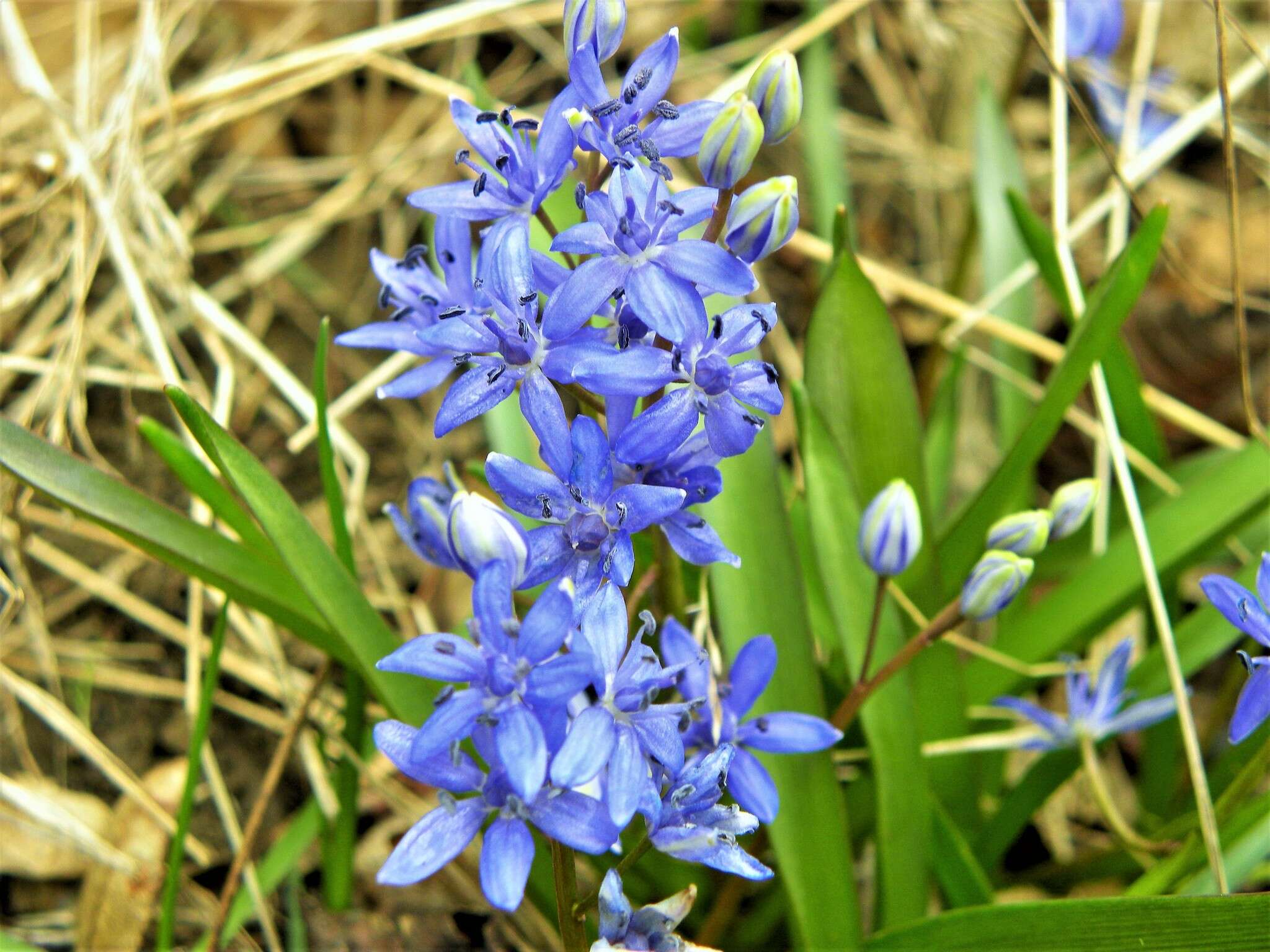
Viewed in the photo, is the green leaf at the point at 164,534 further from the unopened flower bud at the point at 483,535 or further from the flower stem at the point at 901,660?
the flower stem at the point at 901,660

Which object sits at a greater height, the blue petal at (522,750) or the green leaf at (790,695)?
the blue petal at (522,750)

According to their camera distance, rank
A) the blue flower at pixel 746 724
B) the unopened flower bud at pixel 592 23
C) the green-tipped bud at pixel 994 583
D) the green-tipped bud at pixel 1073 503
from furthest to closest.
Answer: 1. the green-tipped bud at pixel 1073 503
2. the green-tipped bud at pixel 994 583
3. the blue flower at pixel 746 724
4. the unopened flower bud at pixel 592 23

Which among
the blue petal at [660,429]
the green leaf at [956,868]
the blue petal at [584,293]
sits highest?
the blue petal at [584,293]

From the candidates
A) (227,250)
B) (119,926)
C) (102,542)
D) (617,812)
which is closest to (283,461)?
(102,542)

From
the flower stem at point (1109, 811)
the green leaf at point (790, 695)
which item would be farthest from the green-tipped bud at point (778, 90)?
the flower stem at point (1109, 811)

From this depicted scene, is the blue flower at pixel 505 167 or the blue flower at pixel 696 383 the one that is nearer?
the blue flower at pixel 696 383

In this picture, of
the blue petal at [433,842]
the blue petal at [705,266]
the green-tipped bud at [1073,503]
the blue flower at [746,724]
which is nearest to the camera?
the blue petal at [433,842]

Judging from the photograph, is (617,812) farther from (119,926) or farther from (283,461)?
(283,461)
